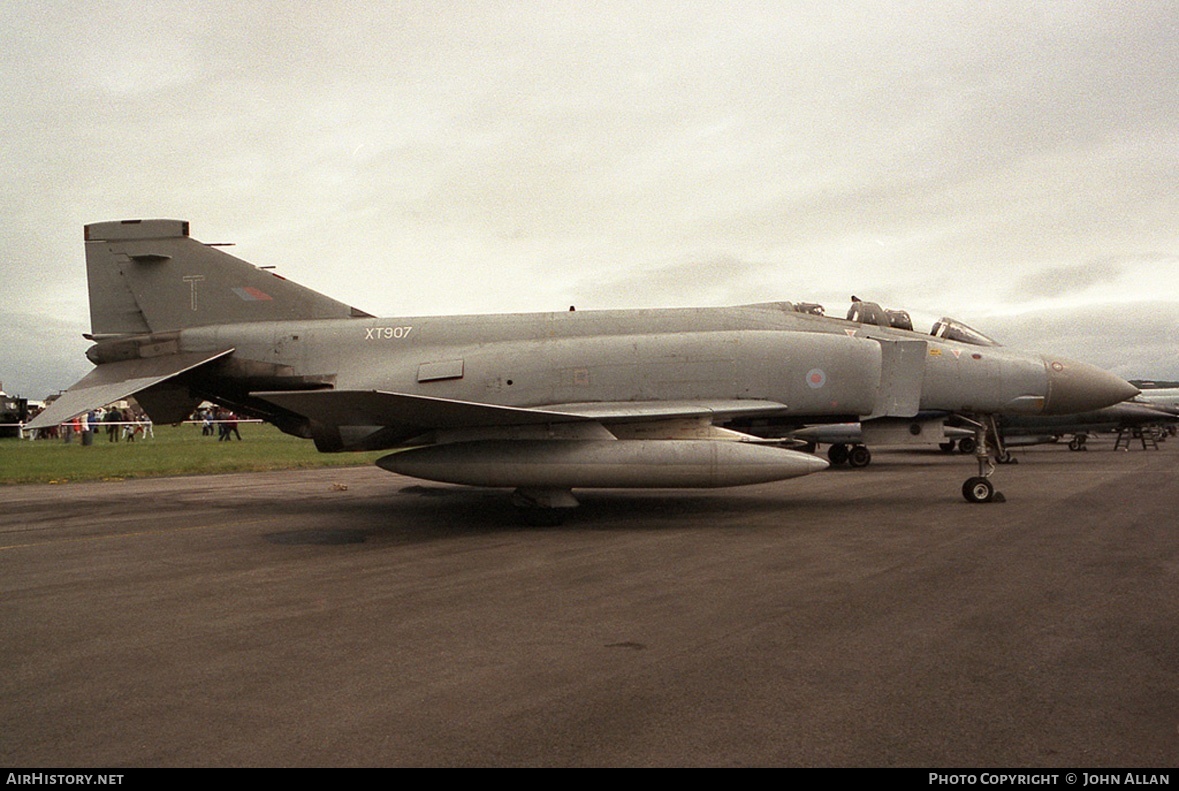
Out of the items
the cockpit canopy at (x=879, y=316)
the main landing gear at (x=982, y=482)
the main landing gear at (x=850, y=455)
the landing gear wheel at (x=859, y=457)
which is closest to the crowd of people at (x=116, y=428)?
the main landing gear at (x=850, y=455)

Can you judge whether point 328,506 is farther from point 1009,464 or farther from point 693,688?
point 1009,464

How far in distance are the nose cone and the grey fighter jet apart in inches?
1.0

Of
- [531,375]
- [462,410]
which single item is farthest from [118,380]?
[531,375]

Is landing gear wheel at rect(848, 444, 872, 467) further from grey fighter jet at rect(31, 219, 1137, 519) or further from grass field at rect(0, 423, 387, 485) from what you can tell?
grass field at rect(0, 423, 387, 485)

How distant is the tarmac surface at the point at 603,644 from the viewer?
10.5 ft

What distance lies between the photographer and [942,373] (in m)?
11.4

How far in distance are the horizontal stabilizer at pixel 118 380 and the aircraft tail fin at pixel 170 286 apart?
70cm

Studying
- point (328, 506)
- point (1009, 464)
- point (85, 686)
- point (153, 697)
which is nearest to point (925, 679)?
point (153, 697)

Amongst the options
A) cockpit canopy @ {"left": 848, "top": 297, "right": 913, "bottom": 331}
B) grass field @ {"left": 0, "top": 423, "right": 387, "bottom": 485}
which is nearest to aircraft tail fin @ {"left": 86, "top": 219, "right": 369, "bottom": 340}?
grass field @ {"left": 0, "top": 423, "right": 387, "bottom": 485}

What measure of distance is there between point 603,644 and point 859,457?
1710cm

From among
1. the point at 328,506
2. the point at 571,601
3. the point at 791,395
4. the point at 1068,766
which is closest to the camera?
the point at 1068,766

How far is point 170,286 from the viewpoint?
12.4 metres

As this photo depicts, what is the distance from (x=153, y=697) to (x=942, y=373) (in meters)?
10.7

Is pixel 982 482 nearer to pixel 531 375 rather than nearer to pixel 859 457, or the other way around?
pixel 531 375
